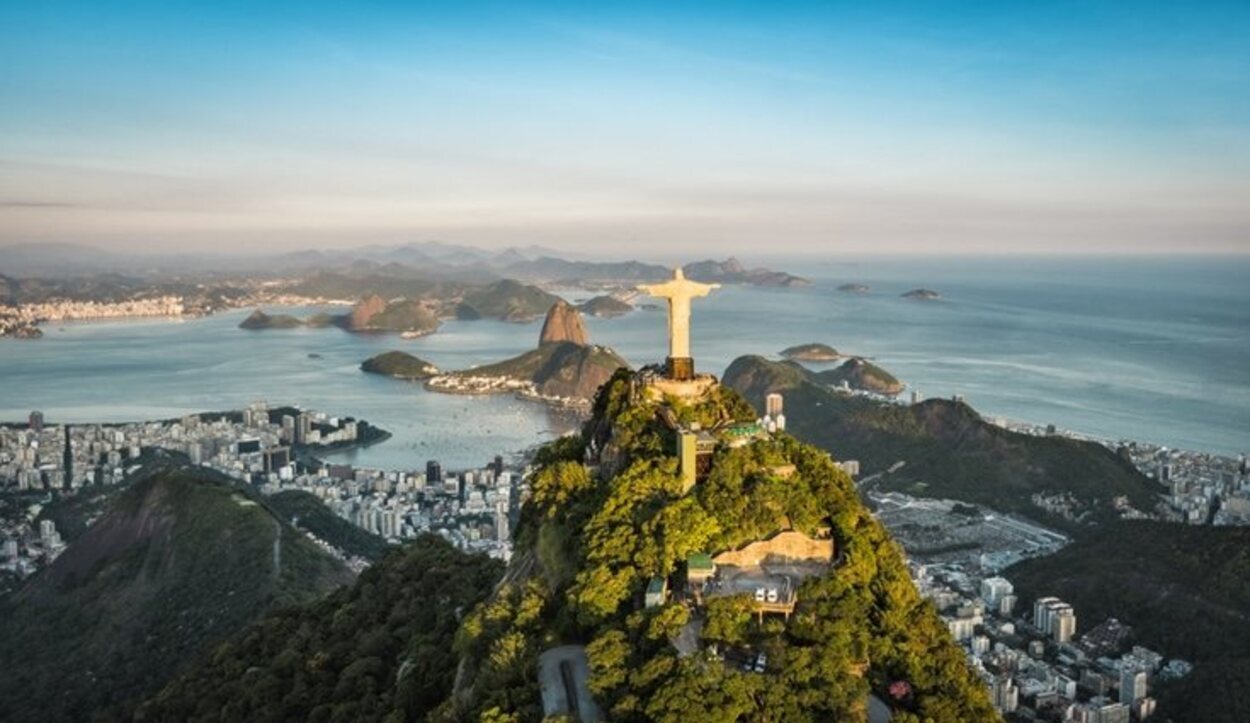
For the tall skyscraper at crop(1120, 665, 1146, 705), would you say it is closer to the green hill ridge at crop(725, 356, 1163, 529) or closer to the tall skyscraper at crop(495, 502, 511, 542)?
the green hill ridge at crop(725, 356, 1163, 529)

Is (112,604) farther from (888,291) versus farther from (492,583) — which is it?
(888,291)

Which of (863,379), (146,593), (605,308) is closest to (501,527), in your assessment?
(146,593)

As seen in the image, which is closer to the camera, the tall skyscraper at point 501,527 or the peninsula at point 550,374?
Answer: the tall skyscraper at point 501,527

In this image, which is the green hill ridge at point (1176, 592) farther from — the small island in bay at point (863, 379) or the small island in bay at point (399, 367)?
the small island in bay at point (399, 367)

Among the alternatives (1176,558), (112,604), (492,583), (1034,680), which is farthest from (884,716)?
(112,604)

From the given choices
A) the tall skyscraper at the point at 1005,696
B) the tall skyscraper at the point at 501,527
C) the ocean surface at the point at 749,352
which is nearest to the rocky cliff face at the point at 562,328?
the ocean surface at the point at 749,352

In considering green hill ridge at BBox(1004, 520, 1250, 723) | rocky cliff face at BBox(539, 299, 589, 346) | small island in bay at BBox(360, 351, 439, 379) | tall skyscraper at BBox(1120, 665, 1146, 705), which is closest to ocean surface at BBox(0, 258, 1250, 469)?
small island in bay at BBox(360, 351, 439, 379)
